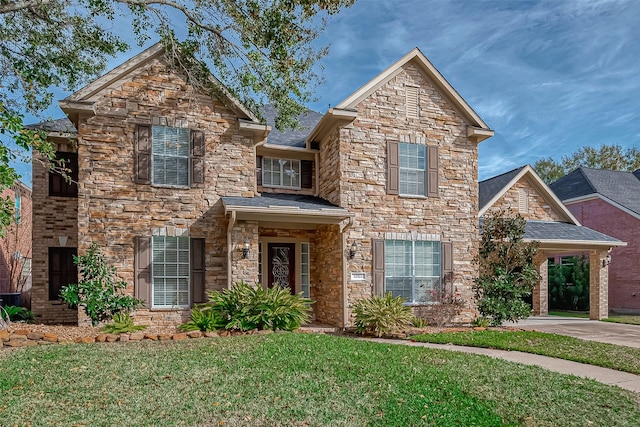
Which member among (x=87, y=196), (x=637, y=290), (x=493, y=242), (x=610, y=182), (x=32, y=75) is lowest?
(x=637, y=290)

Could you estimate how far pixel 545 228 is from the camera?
1577cm

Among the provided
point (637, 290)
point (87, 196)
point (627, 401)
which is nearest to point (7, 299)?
point (87, 196)

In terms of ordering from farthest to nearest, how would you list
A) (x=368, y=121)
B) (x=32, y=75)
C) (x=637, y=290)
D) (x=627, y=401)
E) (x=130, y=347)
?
1. (x=637, y=290)
2. (x=368, y=121)
3. (x=32, y=75)
4. (x=130, y=347)
5. (x=627, y=401)

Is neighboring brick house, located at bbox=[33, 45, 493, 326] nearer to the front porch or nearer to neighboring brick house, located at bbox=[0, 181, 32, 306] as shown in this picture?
the front porch

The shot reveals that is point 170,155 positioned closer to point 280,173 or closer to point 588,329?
point 280,173

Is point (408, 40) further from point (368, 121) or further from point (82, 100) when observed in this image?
point (82, 100)

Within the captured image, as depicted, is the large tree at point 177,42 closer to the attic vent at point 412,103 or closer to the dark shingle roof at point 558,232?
the attic vent at point 412,103

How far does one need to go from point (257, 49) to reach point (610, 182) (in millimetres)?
18730

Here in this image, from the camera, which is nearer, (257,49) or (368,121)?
(257,49)

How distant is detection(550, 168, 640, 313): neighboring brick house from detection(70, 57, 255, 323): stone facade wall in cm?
1653

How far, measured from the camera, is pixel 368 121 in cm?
1251

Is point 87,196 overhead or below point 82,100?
below

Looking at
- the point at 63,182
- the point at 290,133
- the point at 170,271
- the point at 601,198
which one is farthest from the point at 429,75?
the point at 601,198

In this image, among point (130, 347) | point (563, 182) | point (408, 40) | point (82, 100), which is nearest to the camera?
point (130, 347)
